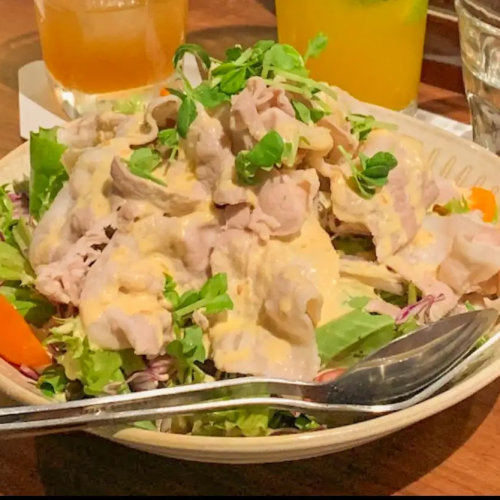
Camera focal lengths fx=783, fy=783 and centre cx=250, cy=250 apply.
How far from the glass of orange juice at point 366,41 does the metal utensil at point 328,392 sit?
0.84 meters

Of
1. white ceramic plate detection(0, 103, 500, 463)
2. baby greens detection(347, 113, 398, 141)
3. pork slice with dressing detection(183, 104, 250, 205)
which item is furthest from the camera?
baby greens detection(347, 113, 398, 141)

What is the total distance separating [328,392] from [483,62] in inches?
40.5

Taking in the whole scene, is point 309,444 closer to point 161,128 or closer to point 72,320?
point 72,320

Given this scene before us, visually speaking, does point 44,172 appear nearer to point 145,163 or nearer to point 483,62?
point 145,163

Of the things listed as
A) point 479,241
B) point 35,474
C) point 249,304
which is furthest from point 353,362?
point 35,474

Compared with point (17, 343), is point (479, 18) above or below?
above

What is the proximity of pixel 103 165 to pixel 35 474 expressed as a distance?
0.41m

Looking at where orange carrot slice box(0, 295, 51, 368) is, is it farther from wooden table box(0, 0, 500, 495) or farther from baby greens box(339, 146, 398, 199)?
baby greens box(339, 146, 398, 199)

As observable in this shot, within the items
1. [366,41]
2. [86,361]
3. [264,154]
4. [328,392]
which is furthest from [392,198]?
[366,41]

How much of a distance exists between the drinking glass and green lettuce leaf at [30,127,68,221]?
0.89 metres

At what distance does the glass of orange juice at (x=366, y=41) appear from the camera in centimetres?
158

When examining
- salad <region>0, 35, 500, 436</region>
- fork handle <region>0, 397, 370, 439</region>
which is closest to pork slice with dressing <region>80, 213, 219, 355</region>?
salad <region>0, 35, 500, 436</region>

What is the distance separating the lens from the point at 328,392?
84cm

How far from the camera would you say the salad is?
899 millimetres
